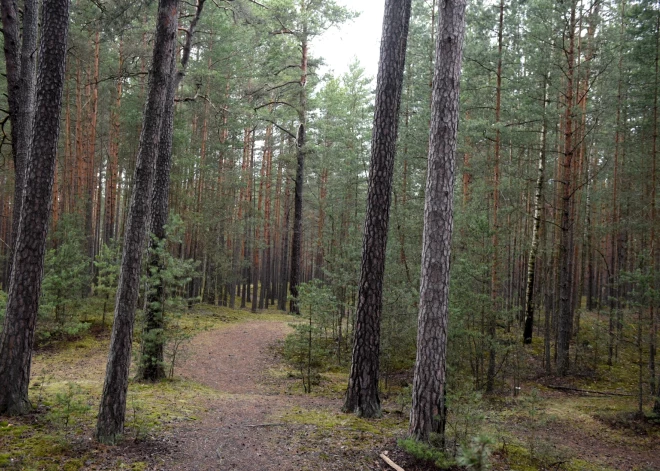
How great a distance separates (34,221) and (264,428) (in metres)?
4.30

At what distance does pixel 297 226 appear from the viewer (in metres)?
19.7

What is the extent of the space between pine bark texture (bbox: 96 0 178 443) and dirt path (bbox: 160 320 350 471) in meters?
0.88

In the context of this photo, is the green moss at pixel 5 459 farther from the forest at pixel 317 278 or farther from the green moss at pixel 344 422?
the green moss at pixel 344 422

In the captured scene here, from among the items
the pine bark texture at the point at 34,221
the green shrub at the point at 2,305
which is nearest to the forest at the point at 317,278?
the pine bark texture at the point at 34,221

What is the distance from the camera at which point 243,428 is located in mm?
6172

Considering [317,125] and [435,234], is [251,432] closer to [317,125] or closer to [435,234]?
[435,234]

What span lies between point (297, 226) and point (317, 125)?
4855 mm

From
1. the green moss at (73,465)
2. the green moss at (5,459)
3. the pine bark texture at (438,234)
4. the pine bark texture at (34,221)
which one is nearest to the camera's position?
the green moss at (5,459)

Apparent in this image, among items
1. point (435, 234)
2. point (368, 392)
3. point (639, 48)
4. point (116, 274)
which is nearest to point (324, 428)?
point (368, 392)

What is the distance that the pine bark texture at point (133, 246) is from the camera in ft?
16.5

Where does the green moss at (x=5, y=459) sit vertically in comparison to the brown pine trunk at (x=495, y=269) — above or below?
below

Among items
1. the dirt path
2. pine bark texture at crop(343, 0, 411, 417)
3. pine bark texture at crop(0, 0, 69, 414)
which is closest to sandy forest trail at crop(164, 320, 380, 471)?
the dirt path

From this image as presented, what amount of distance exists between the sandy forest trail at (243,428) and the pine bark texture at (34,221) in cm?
211

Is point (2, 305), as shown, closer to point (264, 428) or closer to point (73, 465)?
point (73, 465)
